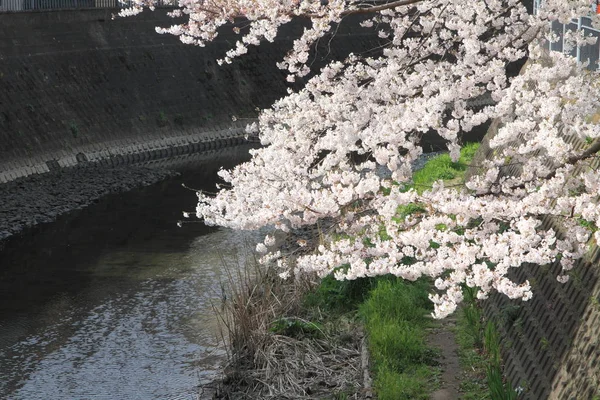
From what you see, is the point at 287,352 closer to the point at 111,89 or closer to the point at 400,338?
the point at 400,338

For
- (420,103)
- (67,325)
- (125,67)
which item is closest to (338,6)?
(420,103)

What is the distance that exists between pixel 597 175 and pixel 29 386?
24.2 feet

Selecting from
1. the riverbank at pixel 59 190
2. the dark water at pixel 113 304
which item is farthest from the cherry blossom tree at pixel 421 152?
the riverbank at pixel 59 190

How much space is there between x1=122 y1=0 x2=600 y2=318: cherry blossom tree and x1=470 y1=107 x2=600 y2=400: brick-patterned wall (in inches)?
10.2

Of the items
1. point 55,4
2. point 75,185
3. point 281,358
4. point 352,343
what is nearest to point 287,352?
point 281,358

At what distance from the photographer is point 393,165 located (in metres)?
7.87

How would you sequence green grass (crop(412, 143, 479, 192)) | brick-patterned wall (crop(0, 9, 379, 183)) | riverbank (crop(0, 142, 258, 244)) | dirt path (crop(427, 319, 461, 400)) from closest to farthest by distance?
dirt path (crop(427, 319, 461, 400)) < green grass (crop(412, 143, 479, 192)) < riverbank (crop(0, 142, 258, 244)) < brick-patterned wall (crop(0, 9, 379, 183))

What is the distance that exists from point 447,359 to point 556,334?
2053 millimetres

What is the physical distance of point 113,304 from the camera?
14.9 m

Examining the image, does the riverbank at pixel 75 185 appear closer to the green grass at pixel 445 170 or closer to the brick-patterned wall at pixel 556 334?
the green grass at pixel 445 170

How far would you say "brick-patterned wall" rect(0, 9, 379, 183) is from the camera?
2619cm

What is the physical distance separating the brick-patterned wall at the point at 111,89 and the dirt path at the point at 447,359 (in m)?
15.2

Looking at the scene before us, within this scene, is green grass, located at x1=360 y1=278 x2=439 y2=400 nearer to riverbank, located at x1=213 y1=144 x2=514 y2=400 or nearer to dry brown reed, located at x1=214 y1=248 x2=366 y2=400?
riverbank, located at x1=213 y1=144 x2=514 y2=400

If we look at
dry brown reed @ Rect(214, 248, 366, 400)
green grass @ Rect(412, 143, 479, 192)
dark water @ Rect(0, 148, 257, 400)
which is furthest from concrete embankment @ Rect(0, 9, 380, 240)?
dry brown reed @ Rect(214, 248, 366, 400)
